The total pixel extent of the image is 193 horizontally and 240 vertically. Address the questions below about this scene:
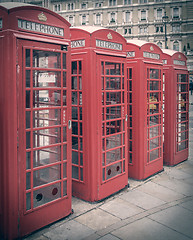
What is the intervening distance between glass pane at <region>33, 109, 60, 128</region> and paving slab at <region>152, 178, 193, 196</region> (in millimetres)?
3000

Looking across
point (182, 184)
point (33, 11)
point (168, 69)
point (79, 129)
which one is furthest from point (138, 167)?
point (33, 11)

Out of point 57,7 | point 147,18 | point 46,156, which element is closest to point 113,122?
point 46,156

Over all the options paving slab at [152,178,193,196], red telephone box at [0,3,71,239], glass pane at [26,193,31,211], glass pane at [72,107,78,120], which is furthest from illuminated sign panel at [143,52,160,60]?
glass pane at [26,193,31,211]

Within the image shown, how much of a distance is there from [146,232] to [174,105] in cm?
397

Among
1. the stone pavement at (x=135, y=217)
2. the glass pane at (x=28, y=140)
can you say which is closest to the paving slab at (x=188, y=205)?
the stone pavement at (x=135, y=217)

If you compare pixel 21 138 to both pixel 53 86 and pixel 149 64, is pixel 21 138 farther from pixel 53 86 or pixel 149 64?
pixel 149 64

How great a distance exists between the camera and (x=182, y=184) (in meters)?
6.08

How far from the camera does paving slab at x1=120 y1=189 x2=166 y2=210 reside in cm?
492

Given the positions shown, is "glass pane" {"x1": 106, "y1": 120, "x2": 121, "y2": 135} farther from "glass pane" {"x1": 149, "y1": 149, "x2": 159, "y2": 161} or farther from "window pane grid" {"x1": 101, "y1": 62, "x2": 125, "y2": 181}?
"glass pane" {"x1": 149, "y1": 149, "x2": 159, "y2": 161}

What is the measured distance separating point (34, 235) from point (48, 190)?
2.05 feet

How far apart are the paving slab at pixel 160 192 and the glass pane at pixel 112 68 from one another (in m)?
2.41

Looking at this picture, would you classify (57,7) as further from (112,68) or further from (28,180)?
(28,180)

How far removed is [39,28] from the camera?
12.3 feet

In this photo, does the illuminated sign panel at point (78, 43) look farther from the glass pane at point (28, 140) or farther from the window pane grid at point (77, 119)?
the glass pane at point (28, 140)
